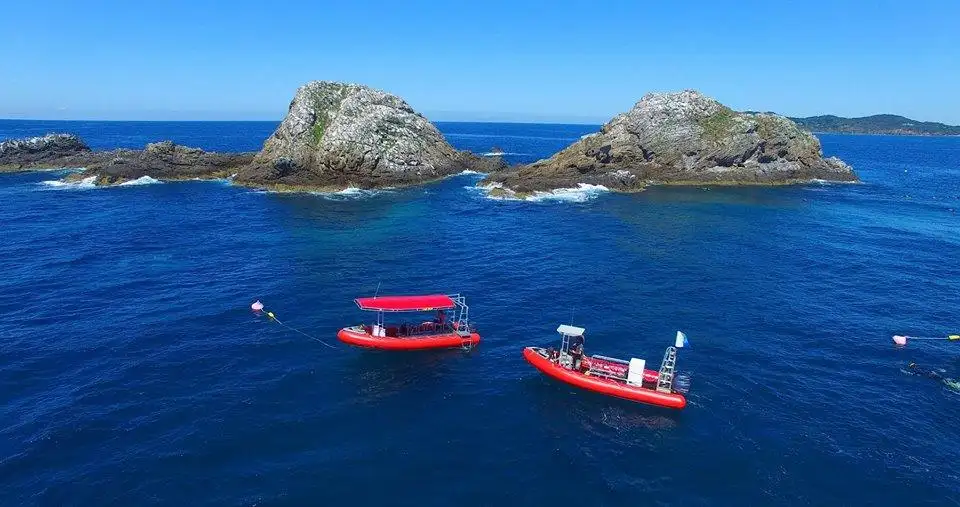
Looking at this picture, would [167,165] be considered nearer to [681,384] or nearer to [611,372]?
[611,372]

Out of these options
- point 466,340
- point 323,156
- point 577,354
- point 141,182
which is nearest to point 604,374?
point 577,354

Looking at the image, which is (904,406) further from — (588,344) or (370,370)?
(370,370)

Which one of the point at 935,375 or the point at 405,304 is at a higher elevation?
the point at 405,304

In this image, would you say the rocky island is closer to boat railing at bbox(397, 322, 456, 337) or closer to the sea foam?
the sea foam

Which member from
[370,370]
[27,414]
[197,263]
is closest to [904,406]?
[370,370]

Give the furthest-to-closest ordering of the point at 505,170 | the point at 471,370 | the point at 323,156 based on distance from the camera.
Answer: the point at 505,170 → the point at 323,156 → the point at 471,370
